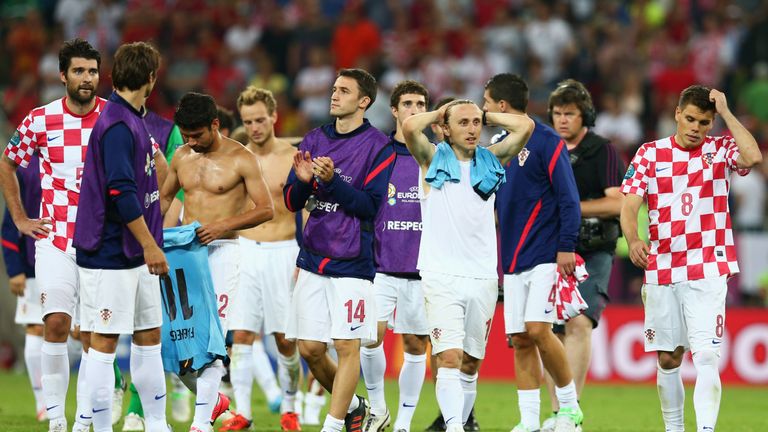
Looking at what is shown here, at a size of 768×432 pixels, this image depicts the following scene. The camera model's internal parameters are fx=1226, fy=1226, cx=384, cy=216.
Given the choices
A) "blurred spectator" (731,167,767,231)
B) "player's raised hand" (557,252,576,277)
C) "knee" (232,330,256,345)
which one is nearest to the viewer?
"player's raised hand" (557,252,576,277)

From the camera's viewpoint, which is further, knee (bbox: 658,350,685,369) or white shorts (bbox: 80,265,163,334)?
knee (bbox: 658,350,685,369)

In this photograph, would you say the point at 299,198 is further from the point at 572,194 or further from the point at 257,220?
the point at 572,194

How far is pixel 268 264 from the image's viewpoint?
11.6 m

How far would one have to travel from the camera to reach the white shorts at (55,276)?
30.9 ft

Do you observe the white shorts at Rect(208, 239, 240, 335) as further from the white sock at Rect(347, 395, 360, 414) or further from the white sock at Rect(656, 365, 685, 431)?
the white sock at Rect(656, 365, 685, 431)

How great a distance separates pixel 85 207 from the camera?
8219mm

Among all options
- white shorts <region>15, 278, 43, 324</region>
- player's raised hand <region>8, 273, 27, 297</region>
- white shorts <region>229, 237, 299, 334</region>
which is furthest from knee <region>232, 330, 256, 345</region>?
player's raised hand <region>8, 273, 27, 297</region>

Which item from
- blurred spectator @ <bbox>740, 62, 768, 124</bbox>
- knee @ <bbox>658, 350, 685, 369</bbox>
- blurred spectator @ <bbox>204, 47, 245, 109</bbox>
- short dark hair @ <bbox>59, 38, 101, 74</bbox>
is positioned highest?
blurred spectator @ <bbox>204, 47, 245, 109</bbox>

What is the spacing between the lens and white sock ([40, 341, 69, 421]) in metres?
9.81

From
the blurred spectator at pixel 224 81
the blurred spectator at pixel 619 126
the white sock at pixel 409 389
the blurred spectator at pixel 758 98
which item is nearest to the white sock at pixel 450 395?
the white sock at pixel 409 389

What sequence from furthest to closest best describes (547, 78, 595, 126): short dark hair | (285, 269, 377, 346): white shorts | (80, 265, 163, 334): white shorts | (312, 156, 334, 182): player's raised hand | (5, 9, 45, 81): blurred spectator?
Answer: (5, 9, 45, 81): blurred spectator < (547, 78, 595, 126): short dark hair < (285, 269, 377, 346): white shorts < (312, 156, 334, 182): player's raised hand < (80, 265, 163, 334): white shorts

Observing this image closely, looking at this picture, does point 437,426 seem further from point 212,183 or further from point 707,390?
point 212,183

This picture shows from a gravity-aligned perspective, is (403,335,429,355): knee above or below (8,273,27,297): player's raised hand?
below

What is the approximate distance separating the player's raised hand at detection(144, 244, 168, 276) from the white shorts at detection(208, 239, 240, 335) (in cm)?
257
